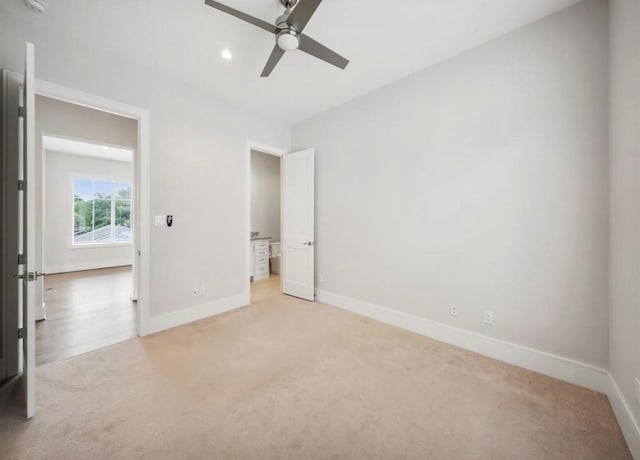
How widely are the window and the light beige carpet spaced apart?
5783 millimetres

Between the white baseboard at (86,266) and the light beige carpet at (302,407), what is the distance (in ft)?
17.7

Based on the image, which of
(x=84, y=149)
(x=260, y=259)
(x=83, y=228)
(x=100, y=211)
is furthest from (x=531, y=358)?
(x=100, y=211)

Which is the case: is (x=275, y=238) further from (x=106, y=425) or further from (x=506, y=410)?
(x=506, y=410)

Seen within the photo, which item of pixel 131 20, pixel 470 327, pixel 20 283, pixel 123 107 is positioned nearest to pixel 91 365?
pixel 20 283

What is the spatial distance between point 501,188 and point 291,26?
225cm

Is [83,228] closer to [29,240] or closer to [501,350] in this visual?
[29,240]

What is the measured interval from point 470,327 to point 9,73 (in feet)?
15.4

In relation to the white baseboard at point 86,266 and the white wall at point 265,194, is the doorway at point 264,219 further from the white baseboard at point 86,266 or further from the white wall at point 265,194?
the white baseboard at point 86,266

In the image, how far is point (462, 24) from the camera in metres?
2.07

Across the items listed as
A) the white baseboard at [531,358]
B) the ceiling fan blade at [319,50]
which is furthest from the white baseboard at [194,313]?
the ceiling fan blade at [319,50]

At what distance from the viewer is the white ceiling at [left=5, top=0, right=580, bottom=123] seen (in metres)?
1.89

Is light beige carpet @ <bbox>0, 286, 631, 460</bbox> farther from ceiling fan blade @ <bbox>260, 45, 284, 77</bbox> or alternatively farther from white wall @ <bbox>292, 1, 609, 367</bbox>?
ceiling fan blade @ <bbox>260, 45, 284, 77</bbox>

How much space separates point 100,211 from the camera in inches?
263

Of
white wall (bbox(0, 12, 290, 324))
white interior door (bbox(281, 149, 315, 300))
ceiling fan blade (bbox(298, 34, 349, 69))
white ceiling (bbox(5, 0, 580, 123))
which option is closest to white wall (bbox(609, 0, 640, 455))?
white ceiling (bbox(5, 0, 580, 123))
